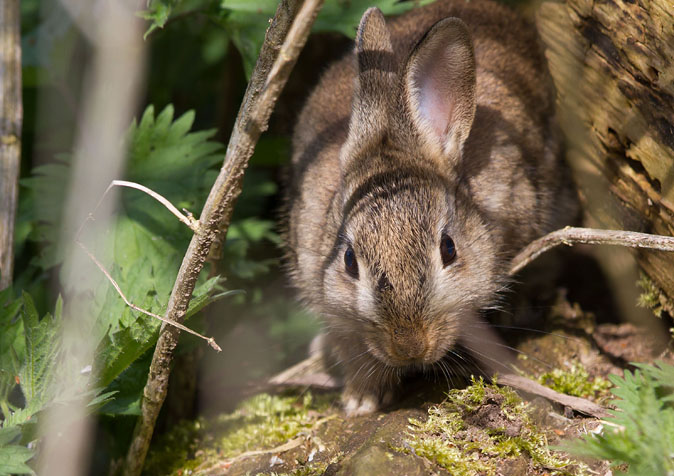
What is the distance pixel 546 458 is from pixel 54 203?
3.06 metres

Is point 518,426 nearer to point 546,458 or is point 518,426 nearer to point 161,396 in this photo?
point 546,458

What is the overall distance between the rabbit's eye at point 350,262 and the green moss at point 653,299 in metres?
1.63

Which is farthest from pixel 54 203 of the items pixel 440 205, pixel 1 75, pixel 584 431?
pixel 584 431

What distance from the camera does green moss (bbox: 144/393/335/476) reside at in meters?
3.76

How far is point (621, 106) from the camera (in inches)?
145

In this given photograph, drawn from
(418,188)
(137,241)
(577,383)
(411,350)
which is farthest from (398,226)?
(137,241)

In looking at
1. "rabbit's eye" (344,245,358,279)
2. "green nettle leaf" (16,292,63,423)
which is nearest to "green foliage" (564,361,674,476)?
"rabbit's eye" (344,245,358,279)

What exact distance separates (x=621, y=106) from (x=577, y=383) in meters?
1.45

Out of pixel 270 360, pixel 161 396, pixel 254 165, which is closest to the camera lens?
pixel 161 396

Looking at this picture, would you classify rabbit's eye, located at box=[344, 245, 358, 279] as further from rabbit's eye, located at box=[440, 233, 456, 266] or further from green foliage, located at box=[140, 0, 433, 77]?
green foliage, located at box=[140, 0, 433, 77]

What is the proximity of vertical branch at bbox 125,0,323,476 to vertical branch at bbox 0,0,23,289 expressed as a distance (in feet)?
4.29

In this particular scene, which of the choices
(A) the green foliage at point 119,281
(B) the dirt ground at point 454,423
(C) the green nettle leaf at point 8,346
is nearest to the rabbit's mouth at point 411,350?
(B) the dirt ground at point 454,423

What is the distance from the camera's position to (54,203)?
4227 mm

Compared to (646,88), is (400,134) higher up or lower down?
lower down
